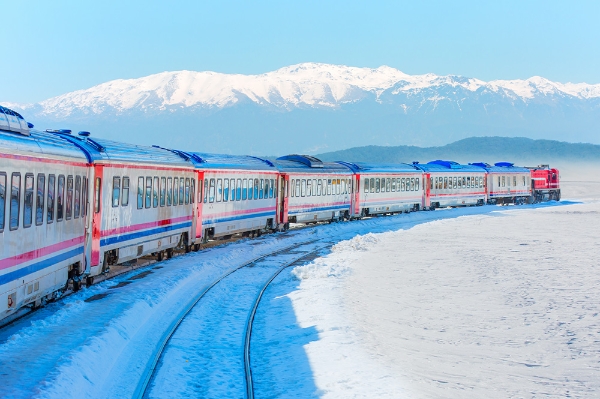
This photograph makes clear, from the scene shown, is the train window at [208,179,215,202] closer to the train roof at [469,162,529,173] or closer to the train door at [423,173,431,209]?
the train door at [423,173,431,209]

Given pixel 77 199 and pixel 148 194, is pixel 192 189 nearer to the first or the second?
pixel 148 194

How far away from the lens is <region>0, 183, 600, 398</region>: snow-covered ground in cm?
1105

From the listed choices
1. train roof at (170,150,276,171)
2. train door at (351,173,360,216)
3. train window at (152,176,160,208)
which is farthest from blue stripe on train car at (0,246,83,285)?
train door at (351,173,360,216)

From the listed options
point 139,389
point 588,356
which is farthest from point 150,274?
point 588,356

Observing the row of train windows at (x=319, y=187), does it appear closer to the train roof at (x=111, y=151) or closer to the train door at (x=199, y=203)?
the train door at (x=199, y=203)

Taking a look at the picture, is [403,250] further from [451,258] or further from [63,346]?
[63,346]

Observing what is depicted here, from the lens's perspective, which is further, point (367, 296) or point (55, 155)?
point (367, 296)

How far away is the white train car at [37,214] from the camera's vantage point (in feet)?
38.7

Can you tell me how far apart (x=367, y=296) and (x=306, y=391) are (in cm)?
825

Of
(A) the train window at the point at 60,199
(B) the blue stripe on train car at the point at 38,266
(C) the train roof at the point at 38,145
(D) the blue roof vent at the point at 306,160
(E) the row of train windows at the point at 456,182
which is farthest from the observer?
(E) the row of train windows at the point at 456,182

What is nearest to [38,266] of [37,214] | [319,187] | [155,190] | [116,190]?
[37,214]

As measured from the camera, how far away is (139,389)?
35.2 ft

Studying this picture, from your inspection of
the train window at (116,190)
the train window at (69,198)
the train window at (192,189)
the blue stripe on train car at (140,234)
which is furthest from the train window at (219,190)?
the train window at (69,198)

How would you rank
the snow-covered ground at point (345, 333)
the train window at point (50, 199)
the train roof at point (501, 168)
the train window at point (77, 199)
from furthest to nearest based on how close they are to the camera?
the train roof at point (501, 168)
the train window at point (77, 199)
the train window at point (50, 199)
the snow-covered ground at point (345, 333)
